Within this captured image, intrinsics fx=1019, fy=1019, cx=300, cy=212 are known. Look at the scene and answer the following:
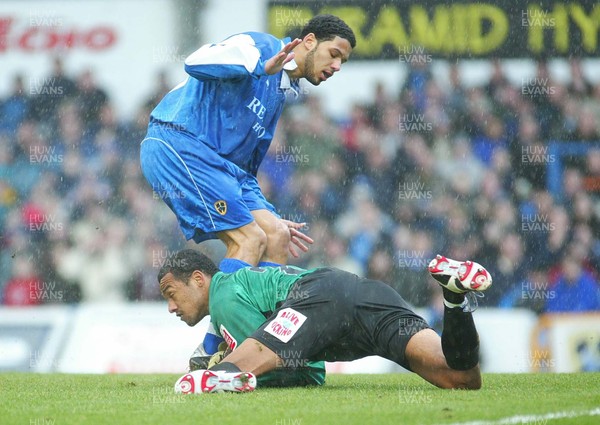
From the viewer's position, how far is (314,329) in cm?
577

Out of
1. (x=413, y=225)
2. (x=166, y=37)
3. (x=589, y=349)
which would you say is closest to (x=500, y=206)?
(x=413, y=225)

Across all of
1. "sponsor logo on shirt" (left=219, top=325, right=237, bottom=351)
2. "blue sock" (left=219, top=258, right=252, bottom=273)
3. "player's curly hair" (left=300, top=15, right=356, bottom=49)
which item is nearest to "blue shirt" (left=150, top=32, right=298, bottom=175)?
"player's curly hair" (left=300, top=15, right=356, bottom=49)

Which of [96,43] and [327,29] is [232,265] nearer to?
[327,29]

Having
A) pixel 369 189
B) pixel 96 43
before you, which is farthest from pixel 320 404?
pixel 96 43

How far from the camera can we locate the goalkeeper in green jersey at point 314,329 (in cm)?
554

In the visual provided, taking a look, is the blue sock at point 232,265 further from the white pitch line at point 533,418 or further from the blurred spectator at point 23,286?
the blurred spectator at point 23,286

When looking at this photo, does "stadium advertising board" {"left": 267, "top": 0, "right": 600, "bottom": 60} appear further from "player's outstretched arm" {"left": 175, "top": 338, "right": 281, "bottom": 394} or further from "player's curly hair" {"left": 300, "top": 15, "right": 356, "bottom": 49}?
"player's outstretched arm" {"left": 175, "top": 338, "right": 281, "bottom": 394}

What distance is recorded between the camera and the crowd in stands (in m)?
11.8

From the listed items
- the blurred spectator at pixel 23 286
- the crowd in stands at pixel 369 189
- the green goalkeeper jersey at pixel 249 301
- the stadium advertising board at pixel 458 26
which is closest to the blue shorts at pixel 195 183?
the green goalkeeper jersey at pixel 249 301

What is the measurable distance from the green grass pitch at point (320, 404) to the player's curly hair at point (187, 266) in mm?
721

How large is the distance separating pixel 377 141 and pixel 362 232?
4.11ft

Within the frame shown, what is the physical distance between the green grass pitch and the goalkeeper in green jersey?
151 mm

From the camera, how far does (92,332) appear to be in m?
11.1

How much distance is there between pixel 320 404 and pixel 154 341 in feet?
20.0
